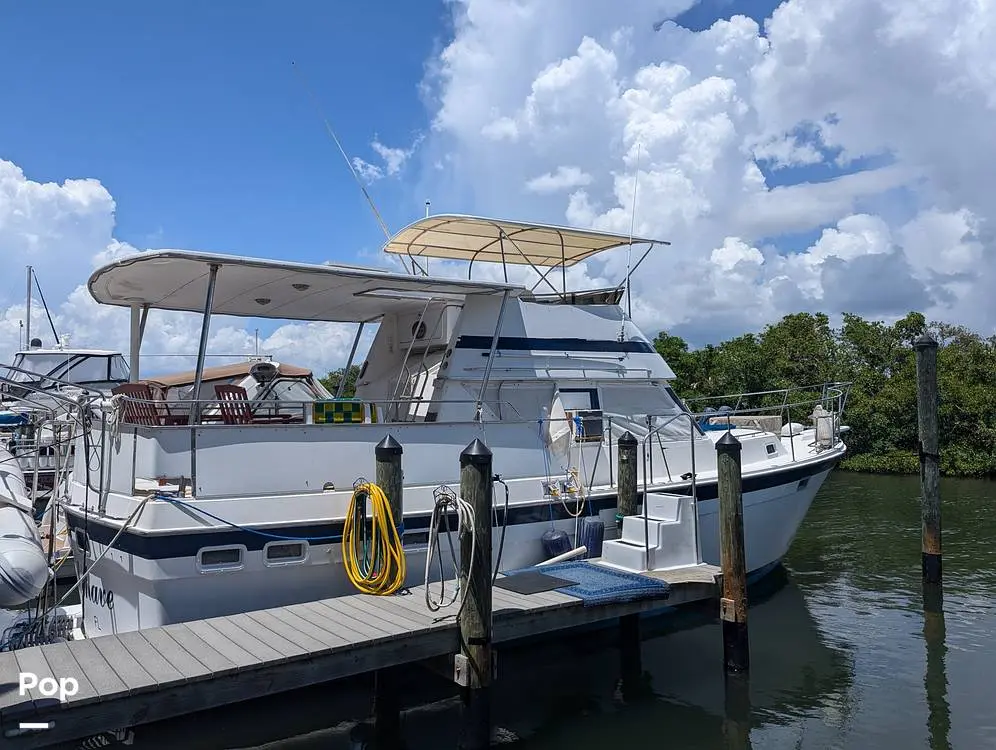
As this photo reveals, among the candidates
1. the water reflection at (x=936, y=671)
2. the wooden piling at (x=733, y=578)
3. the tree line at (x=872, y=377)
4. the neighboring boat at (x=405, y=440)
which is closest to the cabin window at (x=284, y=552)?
the neighboring boat at (x=405, y=440)

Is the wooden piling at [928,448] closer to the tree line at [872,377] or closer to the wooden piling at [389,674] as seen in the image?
the wooden piling at [389,674]

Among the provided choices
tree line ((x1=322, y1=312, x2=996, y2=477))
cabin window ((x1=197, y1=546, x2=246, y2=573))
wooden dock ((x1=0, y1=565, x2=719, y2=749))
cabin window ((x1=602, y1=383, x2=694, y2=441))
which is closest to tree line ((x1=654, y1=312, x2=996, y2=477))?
tree line ((x1=322, y1=312, x2=996, y2=477))

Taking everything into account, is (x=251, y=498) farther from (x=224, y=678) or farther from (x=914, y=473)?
(x=914, y=473)

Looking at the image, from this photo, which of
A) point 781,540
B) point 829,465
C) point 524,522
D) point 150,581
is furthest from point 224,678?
point 829,465

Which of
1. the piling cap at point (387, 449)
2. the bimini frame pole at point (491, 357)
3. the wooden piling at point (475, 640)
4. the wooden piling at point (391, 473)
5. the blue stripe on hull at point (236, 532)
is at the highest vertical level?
the bimini frame pole at point (491, 357)

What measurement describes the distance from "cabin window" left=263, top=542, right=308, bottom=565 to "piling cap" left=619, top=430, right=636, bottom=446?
4.00m

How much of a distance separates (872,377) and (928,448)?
1746cm

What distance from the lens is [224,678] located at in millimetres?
5355

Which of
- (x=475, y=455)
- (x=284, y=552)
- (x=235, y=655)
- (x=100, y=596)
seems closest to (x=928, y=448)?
(x=475, y=455)

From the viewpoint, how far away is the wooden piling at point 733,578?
7.91 meters

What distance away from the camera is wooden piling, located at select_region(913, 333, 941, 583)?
11117 mm

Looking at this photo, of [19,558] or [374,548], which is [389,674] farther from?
[19,558]

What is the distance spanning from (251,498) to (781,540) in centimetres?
745

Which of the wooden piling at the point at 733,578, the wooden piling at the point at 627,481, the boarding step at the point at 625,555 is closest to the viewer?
the wooden piling at the point at 733,578
